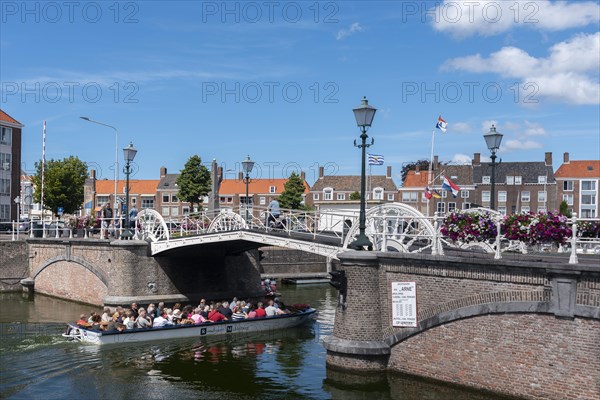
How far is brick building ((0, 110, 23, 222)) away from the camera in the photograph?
199 ft

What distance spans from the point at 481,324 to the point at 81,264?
24791mm

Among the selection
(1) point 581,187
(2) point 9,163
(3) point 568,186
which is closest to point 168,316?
(2) point 9,163

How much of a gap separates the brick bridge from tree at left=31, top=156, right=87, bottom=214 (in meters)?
46.7

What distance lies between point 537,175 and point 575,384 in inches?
2958

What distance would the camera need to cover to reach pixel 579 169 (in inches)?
3371

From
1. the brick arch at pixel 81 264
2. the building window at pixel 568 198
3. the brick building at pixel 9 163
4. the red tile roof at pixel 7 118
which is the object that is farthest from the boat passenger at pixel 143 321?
the building window at pixel 568 198

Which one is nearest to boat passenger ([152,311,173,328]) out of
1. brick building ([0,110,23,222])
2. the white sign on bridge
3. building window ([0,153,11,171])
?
the white sign on bridge

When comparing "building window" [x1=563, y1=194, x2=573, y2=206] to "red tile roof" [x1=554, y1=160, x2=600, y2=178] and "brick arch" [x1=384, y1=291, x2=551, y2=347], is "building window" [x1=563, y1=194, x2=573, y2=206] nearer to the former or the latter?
"red tile roof" [x1=554, y1=160, x2=600, y2=178]

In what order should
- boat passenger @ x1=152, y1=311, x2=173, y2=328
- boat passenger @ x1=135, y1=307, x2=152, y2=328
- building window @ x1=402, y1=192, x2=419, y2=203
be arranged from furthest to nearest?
building window @ x1=402, y1=192, x2=419, y2=203 → boat passenger @ x1=152, y1=311, x2=173, y2=328 → boat passenger @ x1=135, y1=307, x2=152, y2=328

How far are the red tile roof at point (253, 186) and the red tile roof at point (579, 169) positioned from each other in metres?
39.0

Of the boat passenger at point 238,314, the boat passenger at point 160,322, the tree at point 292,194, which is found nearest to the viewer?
the boat passenger at point 160,322

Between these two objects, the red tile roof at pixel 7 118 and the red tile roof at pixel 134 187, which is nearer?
the red tile roof at pixel 7 118

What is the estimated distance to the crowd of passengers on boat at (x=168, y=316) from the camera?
2503 centimetres

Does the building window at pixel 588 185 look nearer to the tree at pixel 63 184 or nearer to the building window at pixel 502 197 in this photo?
the building window at pixel 502 197
